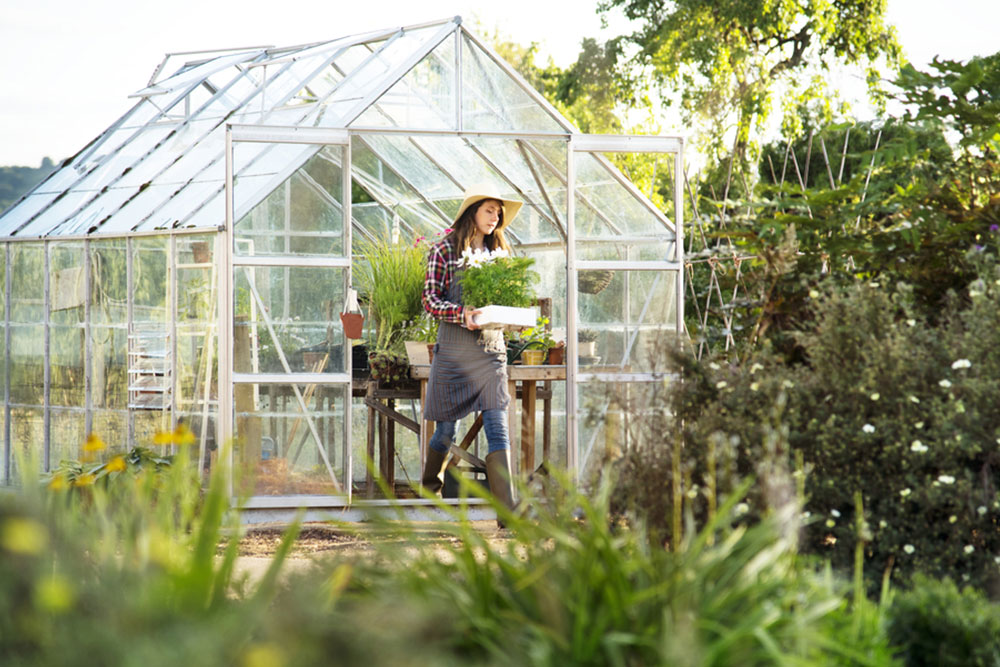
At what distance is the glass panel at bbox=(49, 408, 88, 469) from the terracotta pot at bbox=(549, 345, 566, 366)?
12.5 feet

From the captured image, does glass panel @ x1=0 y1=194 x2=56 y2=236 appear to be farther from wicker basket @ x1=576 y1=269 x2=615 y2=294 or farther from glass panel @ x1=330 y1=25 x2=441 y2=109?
wicker basket @ x1=576 y1=269 x2=615 y2=294

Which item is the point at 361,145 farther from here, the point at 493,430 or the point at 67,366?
the point at 493,430

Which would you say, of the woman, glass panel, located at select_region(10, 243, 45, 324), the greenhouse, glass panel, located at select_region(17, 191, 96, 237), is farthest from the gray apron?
glass panel, located at select_region(10, 243, 45, 324)

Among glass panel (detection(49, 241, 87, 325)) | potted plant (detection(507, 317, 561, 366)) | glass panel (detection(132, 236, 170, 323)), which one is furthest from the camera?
glass panel (detection(49, 241, 87, 325))

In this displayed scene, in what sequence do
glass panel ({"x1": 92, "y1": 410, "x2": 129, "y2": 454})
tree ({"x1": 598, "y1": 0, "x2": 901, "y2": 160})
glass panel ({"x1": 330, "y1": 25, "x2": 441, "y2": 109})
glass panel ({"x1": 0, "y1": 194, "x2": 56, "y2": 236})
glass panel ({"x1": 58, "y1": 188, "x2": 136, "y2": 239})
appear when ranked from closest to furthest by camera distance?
glass panel ({"x1": 330, "y1": 25, "x2": 441, "y2": 109}) → glass panel ({"x1": 92, "y1": 410, "x2": 129, "y2": 454}) → glass panel ({"x1": 58, "y1": 188, "x2": 136, "y2": 239}) → glass panel ({"x1": 0, "y1": 194, "x2": 56, "y2": 236}) → tree ({"x1": 598, "y1": 0, "x2": 901, "y2": 160})

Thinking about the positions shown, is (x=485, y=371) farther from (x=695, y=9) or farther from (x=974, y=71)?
(x=695, y=9)

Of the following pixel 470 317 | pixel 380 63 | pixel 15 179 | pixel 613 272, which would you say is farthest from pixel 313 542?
pixel 15 179

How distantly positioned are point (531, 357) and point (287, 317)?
4.89ft

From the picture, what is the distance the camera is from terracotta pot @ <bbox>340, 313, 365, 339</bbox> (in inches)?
251

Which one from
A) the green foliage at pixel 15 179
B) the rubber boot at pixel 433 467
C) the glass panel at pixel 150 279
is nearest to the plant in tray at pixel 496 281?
the rubber boot at pixel 433 467

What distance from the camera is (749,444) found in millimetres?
3629

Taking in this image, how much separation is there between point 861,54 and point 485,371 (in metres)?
13.4

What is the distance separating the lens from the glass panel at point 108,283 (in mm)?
7859

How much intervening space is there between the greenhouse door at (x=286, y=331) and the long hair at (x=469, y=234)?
0.90 metres
